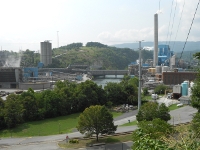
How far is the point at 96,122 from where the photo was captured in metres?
10.3

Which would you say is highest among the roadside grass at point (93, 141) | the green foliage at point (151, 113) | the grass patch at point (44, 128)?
the green foliage at point (151, 113)

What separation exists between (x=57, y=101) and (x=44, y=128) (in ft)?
10.9

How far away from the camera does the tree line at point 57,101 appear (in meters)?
14.5

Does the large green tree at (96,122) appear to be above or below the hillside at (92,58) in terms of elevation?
below

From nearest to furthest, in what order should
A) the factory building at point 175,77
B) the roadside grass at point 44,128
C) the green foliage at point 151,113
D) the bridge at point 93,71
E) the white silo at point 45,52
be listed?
the green foliage at point 151,113 < the roadside grass at point 44,128 < the factory building at point 175,77 < the bridge at point 93,71 < the white silo at point 45,52

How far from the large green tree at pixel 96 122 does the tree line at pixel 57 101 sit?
5.67 metres

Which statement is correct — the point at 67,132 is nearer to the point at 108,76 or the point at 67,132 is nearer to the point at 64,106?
the point at 64,106

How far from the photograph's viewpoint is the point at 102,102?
19.8 m

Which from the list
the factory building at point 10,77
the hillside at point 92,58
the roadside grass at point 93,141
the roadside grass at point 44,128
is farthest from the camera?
the hillside at point 92,58

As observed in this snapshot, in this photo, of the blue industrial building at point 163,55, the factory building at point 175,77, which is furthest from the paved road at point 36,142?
the blue industrial building at point 163,55

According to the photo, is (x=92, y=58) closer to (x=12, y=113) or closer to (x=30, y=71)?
(x=30, y=71)

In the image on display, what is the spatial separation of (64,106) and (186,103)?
9165 millimetres

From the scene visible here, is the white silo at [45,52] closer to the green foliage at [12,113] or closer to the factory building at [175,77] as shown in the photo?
the factory building at [175,77]

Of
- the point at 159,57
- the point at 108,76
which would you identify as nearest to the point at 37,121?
the point at 159,57
